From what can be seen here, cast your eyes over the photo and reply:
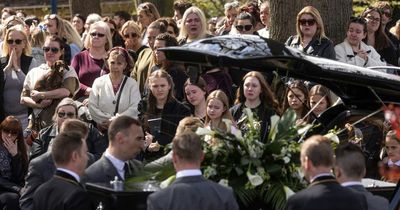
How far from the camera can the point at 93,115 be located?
14.7m

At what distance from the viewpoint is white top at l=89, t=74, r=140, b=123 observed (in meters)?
14.6

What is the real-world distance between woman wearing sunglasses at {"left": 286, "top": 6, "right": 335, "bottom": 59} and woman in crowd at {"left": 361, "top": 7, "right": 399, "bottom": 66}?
2655mm

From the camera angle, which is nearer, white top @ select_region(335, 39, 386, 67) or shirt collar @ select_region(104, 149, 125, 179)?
shirt collar @ select_region(104, 149, 125, 179)

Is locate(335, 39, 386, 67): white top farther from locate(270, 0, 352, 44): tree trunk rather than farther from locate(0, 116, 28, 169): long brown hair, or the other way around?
locate(0, 116, 28, 169): long brown hair

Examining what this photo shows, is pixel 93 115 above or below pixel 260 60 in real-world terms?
below

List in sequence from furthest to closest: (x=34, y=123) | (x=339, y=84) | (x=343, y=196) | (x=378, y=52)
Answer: (x=378, y=52)
(x=34, y=123)
(x=339, y=84)
(x=343, y=196)

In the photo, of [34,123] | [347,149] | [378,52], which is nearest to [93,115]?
[34,123]

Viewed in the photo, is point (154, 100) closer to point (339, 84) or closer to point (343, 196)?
point (339, 84)

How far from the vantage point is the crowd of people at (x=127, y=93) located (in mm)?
10906

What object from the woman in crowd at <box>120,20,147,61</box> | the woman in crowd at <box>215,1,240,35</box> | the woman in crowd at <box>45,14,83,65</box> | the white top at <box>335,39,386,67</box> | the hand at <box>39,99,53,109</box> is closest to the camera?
the hand at <box>39,99,53,109</box>

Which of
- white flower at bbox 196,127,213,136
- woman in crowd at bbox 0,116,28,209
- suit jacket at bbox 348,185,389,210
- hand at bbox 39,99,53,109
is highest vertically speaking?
white flower at bbox 196,127,213,136

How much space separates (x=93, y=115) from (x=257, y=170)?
17.8ft

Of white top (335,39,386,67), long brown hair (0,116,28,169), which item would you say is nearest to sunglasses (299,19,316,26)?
white top (335,39,386,67)

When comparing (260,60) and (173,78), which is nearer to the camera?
(260,60)
